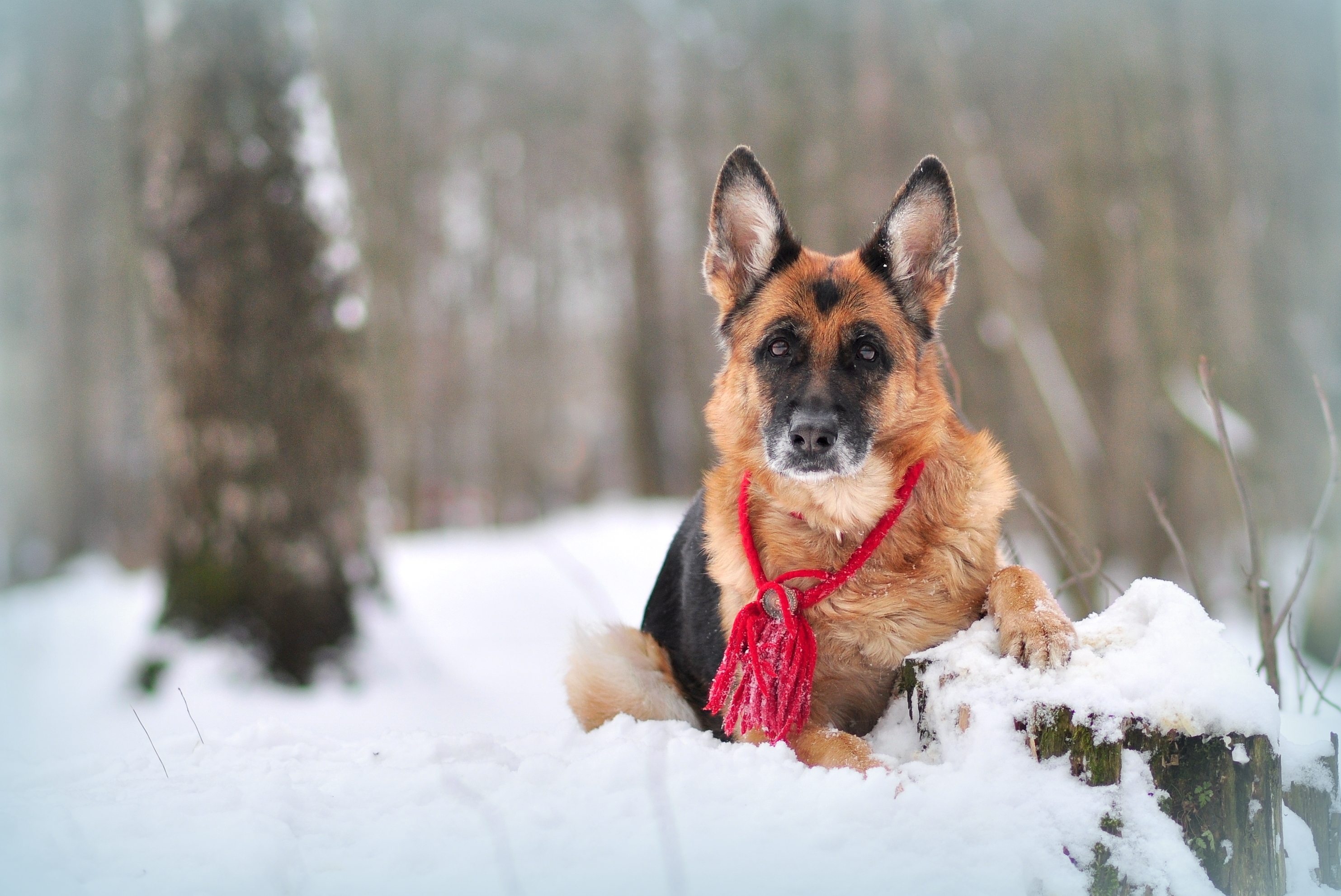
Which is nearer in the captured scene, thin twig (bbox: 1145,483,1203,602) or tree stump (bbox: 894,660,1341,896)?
tree stump (bbox: 894,660,1341,896)

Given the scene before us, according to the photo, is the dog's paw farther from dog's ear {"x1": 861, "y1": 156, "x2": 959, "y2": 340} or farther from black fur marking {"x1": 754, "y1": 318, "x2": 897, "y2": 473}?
dog's ear {"x1": 861, "y1": 156, "x2": 959, "y2": 340}

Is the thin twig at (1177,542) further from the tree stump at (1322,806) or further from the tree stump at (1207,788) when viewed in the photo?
the tree stump at (1207,788)

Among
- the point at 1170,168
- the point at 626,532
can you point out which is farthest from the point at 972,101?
the point at 626,532

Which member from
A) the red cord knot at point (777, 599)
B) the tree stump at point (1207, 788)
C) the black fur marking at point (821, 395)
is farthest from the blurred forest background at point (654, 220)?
the red cord knot at point (777, 599)

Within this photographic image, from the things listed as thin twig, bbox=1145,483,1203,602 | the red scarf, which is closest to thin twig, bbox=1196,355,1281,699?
thin twig, bbox=1145,483,1203,602

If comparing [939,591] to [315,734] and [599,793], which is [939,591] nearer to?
[599,793]

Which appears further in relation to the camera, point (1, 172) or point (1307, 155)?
point (1, 172)

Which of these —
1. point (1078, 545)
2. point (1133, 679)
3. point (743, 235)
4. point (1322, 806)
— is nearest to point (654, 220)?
point (743, 235)

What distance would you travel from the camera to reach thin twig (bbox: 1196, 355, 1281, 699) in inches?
137

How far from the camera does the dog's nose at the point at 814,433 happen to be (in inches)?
119

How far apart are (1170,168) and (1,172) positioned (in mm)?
18089

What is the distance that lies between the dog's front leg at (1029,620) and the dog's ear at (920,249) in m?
1.16

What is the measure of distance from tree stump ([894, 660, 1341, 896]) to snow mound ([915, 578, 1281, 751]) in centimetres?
3

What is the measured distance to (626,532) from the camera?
12.6 metres
